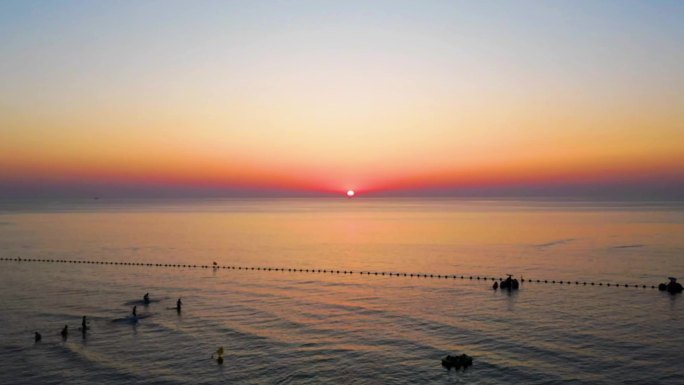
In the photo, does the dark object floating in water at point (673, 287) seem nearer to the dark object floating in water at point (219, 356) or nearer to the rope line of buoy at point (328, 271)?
the rope line of buoy at point (328, 271)

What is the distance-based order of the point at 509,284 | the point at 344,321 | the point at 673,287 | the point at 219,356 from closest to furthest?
the point at 219,356, the point at 344,321, the point at 673,287, the point at 509,284

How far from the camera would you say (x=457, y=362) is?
4759 cm

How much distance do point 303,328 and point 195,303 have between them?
20.7 meters

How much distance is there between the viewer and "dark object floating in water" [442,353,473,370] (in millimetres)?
47463

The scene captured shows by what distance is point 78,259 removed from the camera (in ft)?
379

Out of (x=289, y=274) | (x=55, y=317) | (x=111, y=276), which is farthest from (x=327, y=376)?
(x=111, y=276)

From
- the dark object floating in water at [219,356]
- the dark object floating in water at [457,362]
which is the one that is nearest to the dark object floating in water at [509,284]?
the dark object floating in water at [457,362]

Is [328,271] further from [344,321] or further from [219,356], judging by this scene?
[219,356]

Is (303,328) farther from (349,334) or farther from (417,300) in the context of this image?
(417,300)

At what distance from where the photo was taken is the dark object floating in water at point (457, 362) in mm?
47463

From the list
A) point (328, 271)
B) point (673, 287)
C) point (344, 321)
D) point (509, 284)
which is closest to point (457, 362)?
point (344, 321)

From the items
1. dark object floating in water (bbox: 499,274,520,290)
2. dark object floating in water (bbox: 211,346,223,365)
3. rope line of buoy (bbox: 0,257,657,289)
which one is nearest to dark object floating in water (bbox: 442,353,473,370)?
dark object floating in water (bbox: 211,346,223,365)

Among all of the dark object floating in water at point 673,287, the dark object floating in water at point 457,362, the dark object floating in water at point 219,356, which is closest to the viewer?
the dark object floating in water at point 457,362

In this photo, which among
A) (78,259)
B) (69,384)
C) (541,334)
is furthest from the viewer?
(78,259)
